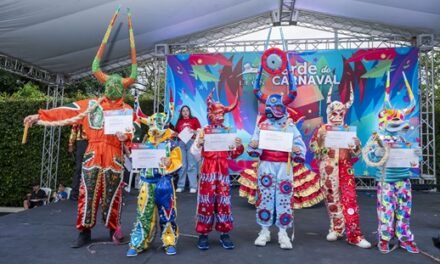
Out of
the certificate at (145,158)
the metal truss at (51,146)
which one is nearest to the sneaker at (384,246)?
the certificate at (145,158)

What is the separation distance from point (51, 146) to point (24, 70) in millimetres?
1853

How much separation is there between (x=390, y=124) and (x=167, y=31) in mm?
5433

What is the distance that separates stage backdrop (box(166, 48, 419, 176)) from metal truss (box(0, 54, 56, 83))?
8.30ft

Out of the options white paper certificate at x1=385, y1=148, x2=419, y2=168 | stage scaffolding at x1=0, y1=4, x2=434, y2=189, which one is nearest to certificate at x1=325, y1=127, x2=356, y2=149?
white paper certificate at x1=385, y1=148, x2=419, y2=168

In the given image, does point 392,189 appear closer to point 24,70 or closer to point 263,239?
point 263,239

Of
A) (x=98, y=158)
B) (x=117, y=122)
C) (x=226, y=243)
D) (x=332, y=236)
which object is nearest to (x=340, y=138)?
Result: (x=332, y=236)

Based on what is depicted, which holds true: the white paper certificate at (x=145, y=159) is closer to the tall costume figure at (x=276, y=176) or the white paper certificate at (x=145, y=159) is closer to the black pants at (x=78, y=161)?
the tall costume figure at (x=276, y=176)

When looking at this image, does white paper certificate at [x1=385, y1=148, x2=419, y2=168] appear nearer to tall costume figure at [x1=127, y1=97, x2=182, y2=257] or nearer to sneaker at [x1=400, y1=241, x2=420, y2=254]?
sneaker at [x1=400, y1=241, x2=420, y2=254]

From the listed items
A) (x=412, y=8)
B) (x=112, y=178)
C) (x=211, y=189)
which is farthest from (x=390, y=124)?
(x=412, y=8)

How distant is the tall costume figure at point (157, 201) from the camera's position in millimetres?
3559

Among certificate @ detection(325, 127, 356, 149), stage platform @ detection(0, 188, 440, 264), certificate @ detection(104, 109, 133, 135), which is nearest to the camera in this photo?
stage platform @ detection(0, 188, 440, 264)

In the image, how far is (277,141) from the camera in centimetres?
376

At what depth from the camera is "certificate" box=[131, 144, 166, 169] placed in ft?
11.6

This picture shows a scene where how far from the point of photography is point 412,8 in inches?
272
